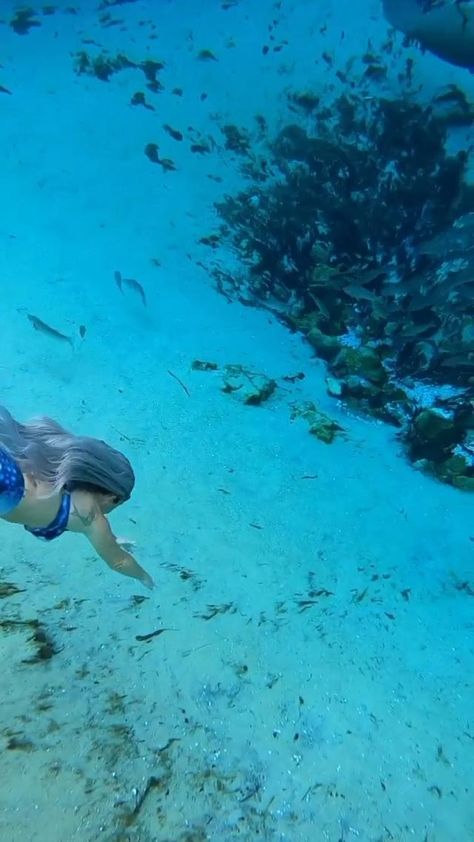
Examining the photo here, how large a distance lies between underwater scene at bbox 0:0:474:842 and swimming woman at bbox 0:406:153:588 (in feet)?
0.05

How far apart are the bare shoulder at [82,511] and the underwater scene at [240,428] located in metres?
0.01

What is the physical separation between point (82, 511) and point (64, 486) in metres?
0.15

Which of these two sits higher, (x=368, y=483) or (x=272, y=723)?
(x=368, y=483)

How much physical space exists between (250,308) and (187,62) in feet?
29.6

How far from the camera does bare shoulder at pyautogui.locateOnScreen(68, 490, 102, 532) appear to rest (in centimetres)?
220

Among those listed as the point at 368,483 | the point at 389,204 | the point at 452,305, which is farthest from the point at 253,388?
the point at 389,204

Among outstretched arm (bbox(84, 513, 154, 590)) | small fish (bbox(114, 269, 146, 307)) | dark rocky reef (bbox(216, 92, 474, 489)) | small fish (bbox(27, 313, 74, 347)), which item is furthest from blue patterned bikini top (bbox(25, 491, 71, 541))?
small fish (bbox(114, 269, 146, 307))

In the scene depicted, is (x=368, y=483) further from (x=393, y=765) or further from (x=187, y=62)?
(x=187, y=62)

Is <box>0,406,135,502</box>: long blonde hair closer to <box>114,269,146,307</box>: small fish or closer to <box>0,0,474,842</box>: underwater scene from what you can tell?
<box>0,0,474,842</box>: underwater scene

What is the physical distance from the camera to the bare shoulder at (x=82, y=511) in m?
2.20

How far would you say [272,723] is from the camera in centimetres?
269

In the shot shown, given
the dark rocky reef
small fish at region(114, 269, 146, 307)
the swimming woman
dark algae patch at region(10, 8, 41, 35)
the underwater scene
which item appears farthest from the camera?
dark algae patch at region(10, 8, 41, 35)

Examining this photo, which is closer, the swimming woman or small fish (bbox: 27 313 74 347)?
the swimming woman

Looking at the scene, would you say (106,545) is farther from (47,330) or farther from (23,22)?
(23,22)
